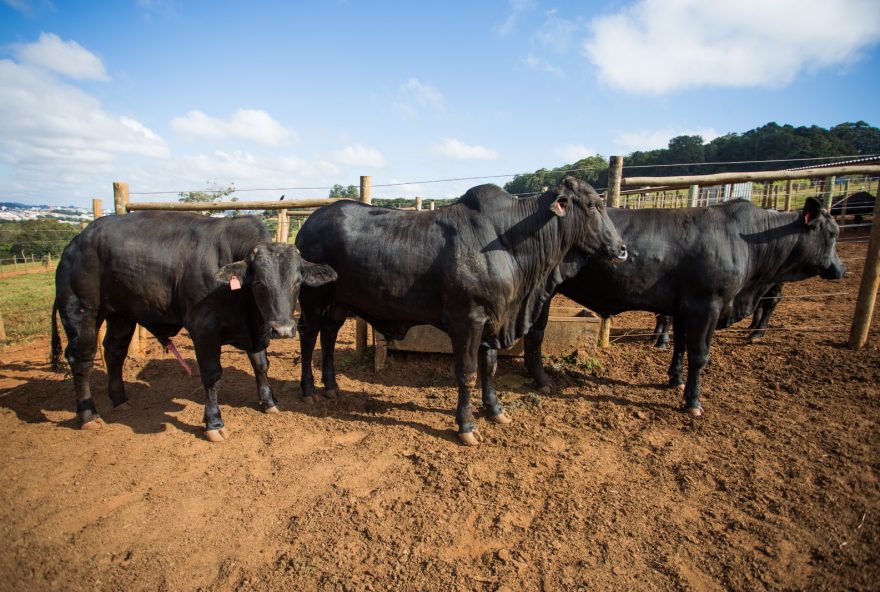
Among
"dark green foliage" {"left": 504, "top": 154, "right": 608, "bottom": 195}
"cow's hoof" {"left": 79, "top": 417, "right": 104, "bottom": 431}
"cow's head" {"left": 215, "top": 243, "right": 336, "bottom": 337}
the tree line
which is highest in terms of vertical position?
the tree line

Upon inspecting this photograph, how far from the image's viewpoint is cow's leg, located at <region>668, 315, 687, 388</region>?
5141 millimetres

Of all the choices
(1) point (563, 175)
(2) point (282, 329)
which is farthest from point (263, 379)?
(1) point (563, 175)

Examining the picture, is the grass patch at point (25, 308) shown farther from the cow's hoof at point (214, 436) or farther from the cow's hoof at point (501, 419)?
the cow's hoof at point (501, 419)

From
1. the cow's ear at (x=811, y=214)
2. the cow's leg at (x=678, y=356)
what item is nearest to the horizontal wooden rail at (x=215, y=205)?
the cow's leg at (x=678, y=356)

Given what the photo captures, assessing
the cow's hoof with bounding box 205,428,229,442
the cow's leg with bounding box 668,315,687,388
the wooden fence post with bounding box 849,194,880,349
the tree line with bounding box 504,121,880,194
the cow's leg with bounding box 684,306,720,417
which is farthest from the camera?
the tree line with bounding box 504,121,880,194

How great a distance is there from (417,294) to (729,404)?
3.48 meters

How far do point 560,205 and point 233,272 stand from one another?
9.66 feet

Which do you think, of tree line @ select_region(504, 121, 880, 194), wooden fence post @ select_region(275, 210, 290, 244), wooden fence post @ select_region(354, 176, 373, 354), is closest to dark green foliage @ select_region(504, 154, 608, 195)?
tree line @ select_region(504, 121, 880, 194)

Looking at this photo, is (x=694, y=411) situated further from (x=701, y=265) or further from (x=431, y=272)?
(x=431, y=272)

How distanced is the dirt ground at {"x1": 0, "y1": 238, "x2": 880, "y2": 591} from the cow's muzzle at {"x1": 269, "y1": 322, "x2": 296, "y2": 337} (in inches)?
44.3

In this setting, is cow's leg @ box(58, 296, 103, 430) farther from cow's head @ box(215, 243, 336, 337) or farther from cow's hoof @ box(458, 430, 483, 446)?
cow's hoof @ box(458, 430, 483, 446)

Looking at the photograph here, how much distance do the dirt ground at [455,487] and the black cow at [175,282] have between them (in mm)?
781

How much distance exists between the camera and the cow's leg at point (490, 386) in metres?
4.58

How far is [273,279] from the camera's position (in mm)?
3914
